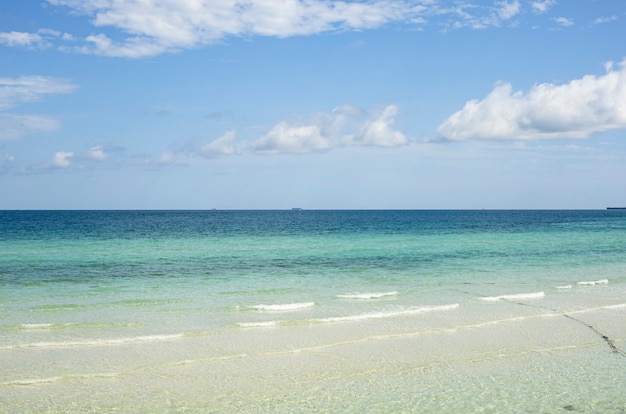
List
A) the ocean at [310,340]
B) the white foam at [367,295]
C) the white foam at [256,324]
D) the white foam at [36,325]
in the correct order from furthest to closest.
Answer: the white foam at [367,295], the white foam at [256,324], the white foam at [36,325], the ocean at [310,340]

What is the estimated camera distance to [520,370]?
34.2 ft

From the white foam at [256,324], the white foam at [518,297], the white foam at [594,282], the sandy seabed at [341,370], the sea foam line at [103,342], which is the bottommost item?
the sandy seabed at [341,370]

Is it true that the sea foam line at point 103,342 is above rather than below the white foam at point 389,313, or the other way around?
below

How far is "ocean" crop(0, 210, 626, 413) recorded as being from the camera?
29.4ft

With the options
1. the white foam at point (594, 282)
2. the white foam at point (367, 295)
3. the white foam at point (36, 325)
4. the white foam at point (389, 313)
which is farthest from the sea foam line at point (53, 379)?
the white foam at point (594, 282)

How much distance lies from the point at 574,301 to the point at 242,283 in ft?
37.8

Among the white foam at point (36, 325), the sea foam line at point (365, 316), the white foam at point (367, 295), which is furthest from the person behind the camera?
the white foam at point (367, 295)

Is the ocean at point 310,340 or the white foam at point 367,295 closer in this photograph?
the ocean at point 310,340

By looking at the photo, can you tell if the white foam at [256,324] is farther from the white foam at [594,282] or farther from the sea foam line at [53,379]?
the white foam at [594,282]

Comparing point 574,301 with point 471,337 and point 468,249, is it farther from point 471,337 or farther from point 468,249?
point 468,249

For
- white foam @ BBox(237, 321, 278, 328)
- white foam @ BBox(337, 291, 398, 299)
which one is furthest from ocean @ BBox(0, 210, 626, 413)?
white foam @ BBox(337, 291, 398, 299)

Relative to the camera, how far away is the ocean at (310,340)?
29.4ft

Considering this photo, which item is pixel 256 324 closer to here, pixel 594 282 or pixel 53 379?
pixel 53 379

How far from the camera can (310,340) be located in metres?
12.7
